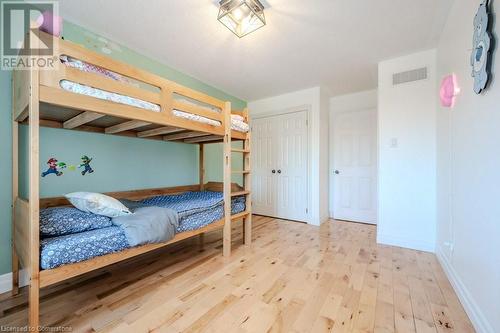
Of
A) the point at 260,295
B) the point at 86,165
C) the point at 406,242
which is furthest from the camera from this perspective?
the point at 406,242

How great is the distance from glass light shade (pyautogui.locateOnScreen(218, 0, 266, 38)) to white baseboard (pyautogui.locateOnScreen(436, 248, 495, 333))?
2.47m

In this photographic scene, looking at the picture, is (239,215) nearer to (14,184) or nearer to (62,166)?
(62,166)

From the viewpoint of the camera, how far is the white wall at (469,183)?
1059 mm

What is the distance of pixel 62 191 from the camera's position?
73.7 inches

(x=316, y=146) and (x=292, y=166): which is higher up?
(x=316, y=146)

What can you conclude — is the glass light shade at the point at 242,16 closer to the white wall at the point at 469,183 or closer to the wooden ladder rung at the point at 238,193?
the white wall at the point at 469,183

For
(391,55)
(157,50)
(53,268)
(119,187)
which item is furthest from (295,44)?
(53,268)

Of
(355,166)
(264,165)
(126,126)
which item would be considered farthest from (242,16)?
(355,166)

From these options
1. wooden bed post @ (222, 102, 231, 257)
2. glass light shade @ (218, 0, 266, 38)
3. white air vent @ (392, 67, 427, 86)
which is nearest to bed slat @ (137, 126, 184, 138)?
wooden bed post @ (222, 102, 231, 257)

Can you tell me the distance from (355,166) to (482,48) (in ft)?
8.40

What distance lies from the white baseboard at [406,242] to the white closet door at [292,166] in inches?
47.7

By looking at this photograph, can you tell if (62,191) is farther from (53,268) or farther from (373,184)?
(373,184)

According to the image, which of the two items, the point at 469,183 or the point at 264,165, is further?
the point at 264,165

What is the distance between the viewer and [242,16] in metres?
1.82
